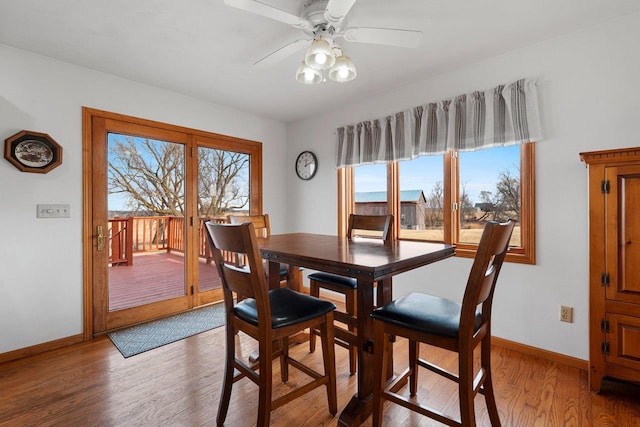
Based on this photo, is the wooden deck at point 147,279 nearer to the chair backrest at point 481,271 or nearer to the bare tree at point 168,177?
the bare tree at point 168,177

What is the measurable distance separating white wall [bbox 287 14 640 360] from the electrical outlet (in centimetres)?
3

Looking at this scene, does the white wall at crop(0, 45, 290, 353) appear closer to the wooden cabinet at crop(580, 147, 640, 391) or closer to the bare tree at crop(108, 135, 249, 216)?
the bare tree at crop(108, 135, 249, 216)

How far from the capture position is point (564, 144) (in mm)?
2178

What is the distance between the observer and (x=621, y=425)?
5.03 ft

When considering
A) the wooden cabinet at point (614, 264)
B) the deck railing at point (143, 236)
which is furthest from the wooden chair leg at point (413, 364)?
the deck railing at point (143, 236)

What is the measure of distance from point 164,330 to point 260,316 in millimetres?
1992

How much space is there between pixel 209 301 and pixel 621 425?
347 centimetres

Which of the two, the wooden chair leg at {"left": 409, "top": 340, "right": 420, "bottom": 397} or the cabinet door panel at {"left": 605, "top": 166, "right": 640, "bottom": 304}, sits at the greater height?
the cabinet door panel at {"left": 605, "top": 166, "right": 640, "bottom": 304}

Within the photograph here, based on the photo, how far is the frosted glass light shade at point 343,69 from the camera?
1.78 metres

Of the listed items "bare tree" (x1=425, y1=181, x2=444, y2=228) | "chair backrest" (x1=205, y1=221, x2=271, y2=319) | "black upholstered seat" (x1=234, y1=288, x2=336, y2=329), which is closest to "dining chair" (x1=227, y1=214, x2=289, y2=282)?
"black upholstered seat" (x1=234, y1=288, x2=336, y2=329)

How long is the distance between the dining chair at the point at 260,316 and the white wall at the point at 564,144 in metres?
1.68

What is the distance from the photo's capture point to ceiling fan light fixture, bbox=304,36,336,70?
1.63 meters

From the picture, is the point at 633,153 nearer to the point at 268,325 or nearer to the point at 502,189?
the point at 502,189

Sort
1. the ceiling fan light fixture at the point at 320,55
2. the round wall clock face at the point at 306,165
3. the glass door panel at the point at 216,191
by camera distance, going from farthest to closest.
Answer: the round wall clock face at the point at 306,165 < the glass door panel at the point at 216,191 < the ceiling fan light fixture at the point at 320,55
